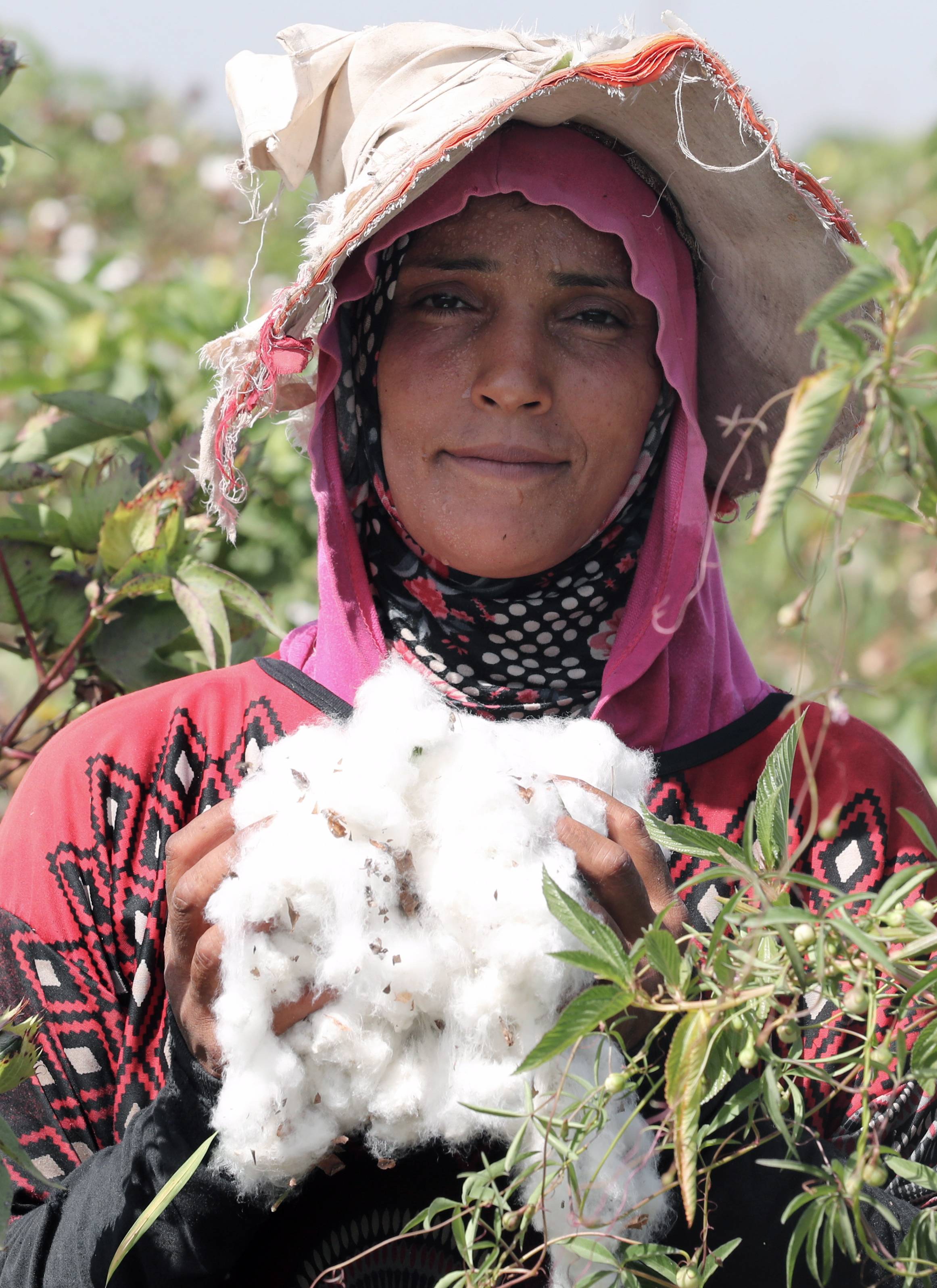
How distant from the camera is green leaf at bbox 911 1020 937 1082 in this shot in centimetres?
82

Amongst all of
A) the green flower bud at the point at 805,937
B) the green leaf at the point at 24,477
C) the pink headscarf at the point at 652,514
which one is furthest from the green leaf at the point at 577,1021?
the green leaf at the point at 24,477

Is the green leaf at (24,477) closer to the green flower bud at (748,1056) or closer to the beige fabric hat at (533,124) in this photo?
the beige fabric hat at (533,124)

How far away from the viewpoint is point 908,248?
0.66 m

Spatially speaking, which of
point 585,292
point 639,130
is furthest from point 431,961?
point 639,130

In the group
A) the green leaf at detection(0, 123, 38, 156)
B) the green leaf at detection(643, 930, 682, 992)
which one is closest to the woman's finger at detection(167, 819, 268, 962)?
the green leaf at detection(643, 930, 682, 992)

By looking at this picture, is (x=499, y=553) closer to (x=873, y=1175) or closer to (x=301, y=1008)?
(x=301, y=1008)

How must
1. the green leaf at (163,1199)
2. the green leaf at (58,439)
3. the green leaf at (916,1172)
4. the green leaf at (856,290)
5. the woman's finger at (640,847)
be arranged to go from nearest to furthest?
the green leaf at (856,290)
the green leaf at (916,1172)
the green leaf at (163,1199)
the woman's finger at (640,847)
the green leaf at (58,439)

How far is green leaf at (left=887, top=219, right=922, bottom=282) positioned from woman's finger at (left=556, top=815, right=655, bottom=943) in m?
0.54

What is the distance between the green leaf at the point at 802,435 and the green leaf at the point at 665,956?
0.28 meters

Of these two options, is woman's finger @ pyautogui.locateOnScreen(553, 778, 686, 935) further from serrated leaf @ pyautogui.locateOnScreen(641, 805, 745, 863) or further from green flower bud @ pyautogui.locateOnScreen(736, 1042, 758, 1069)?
green flower bud @ pyautogui.locateOnScreen(736, 1042, 758, 1069)

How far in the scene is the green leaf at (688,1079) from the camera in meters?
0.79

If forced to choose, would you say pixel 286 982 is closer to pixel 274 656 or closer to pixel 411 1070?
pixel 411 1070

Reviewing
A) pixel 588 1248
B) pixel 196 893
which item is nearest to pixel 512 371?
pixel 196 893

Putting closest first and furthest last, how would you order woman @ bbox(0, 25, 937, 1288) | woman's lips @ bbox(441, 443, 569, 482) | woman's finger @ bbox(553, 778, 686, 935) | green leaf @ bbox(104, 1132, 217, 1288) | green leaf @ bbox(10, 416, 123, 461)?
green leaf @ bbox(104, 1132, 217, 1288)
woman's finger @ bbox(553, 778, 686, 935)
woman @ bbox(0, 25, 937, 1288)
woman's lips @ bbox(441, 443, 569, 482)
green leaf @ bbox(10, 416, 123, 461)
